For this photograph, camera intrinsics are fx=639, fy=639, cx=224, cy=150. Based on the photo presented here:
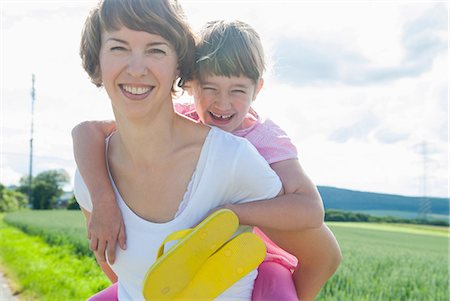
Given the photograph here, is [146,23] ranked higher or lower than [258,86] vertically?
higher

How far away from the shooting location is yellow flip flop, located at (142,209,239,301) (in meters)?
1.78

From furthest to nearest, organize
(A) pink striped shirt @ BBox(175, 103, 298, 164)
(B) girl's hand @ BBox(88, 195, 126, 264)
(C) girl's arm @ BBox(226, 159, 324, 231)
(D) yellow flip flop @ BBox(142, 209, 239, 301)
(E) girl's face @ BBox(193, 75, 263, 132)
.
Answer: (E) girl's face @ BBox(193, 75, 263, 132) → (A) pink striped shirt @ BBox(175, 103, 298, 164) → (B) girl's hand @ BBox(88, 195, 126, 264) → (C) girl's arm @ BBox(226, 159, 324, 231) → (D) yellow flip flop @ BBox(142, 209, 239, 301)

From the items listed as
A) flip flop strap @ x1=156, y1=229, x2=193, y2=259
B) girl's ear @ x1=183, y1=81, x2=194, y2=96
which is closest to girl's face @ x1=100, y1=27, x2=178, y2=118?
girl's ear @ x1=183, y1=81, x2=194, y2=96

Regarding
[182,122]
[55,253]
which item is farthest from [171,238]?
[55,253]

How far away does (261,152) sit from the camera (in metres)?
2.21

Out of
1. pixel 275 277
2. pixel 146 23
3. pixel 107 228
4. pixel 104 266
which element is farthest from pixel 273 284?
pixel 146 23

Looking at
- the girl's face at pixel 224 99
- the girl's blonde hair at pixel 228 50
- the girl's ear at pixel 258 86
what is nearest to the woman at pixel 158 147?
the girl's blonde hair at pixel 228 50

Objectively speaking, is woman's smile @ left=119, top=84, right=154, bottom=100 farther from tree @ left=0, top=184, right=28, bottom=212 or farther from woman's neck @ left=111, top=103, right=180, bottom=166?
tree @ left=0, top=184, right=28, bottom=212

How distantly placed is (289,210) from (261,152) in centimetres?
34

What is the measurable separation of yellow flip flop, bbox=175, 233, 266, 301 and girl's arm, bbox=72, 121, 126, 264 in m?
0.31

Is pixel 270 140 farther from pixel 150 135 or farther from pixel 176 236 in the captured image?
pixel 176 236

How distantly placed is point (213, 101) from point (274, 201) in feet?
1.99

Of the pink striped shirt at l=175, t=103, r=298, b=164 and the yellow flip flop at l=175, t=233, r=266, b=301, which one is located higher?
the pink striped shirt at l=175, t=103, r=298, b=164

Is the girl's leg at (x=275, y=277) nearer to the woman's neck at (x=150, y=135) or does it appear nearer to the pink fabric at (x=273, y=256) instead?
the pink fabric at (x=273, y=256)
